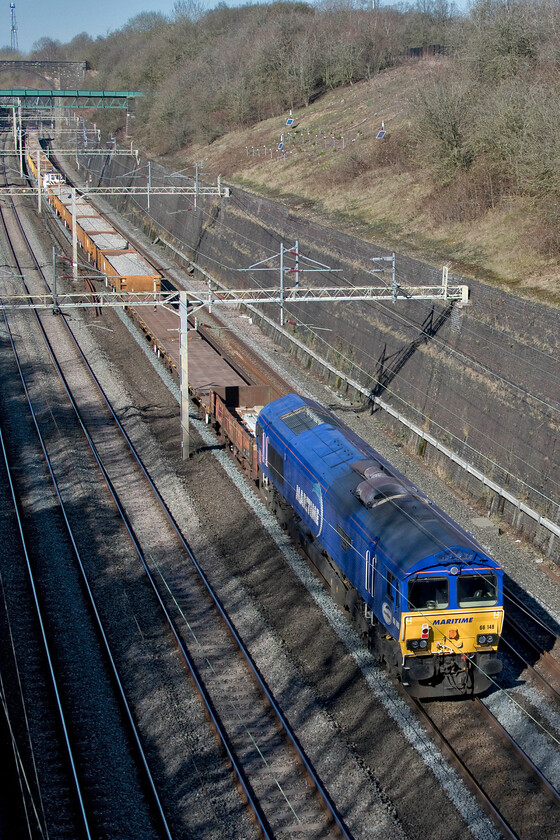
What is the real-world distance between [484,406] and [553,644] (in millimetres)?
8539

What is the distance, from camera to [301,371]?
31797mm

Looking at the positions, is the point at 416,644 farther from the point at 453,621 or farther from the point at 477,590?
the point at 477,590

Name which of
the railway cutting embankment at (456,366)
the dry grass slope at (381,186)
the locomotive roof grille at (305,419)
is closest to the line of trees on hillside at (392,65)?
the dry grass slope at (381,186)

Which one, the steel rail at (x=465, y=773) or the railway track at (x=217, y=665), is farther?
the railway track at (x=217, y=665)

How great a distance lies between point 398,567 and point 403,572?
18 cm

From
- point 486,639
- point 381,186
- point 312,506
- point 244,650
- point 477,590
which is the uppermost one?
point 381,186

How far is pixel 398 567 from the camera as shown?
13.1 m

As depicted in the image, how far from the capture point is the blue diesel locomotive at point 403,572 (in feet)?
42.8

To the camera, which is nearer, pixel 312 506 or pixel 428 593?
pixel 428 593

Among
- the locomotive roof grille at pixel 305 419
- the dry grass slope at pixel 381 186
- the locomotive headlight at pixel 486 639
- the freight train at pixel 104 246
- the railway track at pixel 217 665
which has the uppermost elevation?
the dry grass slope at pixel 381 186

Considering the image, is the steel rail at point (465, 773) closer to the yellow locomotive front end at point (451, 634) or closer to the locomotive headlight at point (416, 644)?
the yellow locomotive front end at point (451, 634)

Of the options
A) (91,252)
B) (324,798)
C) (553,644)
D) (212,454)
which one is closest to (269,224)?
(91,252)

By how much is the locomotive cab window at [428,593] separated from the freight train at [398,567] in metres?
0.01

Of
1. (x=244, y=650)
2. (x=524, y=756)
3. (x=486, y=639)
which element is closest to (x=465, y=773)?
(x=524, y=756)
